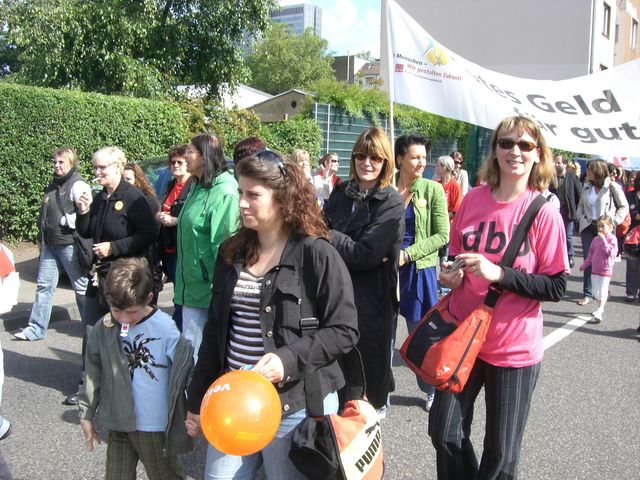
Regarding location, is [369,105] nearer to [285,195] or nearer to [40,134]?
[40,134]

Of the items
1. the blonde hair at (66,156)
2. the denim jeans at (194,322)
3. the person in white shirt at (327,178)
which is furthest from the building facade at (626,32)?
the denim jeans at (194,322)

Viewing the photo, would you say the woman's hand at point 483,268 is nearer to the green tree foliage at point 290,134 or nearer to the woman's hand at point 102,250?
the woman's hand at point 102,250

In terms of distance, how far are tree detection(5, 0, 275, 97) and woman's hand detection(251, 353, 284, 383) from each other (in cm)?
1414

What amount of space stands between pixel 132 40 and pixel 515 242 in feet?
47.3

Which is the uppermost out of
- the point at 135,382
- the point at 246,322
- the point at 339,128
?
the point at 339,128

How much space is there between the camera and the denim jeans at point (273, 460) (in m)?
2.38

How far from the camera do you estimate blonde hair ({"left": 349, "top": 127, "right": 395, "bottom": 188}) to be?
3.82 meters

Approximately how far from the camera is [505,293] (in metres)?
2.91

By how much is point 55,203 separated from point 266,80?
210 ft

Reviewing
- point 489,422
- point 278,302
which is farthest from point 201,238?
point 489,422

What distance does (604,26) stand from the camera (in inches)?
1309

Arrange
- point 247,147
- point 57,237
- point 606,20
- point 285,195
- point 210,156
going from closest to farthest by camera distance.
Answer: point 285,195 < point 210,156 < point 247,147 < point 57,237 < point 606,20

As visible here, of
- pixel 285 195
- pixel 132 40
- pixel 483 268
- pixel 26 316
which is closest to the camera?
pixel 285 195

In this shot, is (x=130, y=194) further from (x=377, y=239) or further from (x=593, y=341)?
(x=593, y=341)
